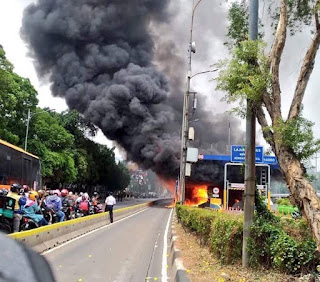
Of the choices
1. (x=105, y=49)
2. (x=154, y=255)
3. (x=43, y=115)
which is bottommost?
(x=154, y=255)

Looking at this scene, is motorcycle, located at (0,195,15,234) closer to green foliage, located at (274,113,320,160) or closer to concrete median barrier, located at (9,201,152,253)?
concrete median barrier, located at (9,201,152,253)

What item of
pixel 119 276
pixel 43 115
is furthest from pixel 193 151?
pixel 43 115

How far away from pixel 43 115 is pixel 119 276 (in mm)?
33659

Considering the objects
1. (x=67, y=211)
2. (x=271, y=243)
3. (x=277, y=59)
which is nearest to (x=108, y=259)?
(x=271, y=243)

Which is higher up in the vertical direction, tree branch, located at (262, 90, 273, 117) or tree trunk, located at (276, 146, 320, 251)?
tree branch, located at (262, 90, 273, 117)

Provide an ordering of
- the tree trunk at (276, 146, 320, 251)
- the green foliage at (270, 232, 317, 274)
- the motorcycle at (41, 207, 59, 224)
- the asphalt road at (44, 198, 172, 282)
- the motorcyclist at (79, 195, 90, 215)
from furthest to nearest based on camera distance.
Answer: the motorcyclist at (79, 195, 90, 215)
the motorcycle at (41, 207, 59, 224)
the asphalt road at (44, 198, 172, 282)
the green foliage at (270, 232, 317, 274)
the tree trunk at (276, 146, 320, 251)

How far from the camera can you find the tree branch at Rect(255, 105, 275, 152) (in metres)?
6.07

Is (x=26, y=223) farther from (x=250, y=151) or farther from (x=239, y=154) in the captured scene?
(x=239, y=154)

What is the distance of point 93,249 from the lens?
32.6 ft

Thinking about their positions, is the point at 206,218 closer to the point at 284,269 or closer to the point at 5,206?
the point at 284,269

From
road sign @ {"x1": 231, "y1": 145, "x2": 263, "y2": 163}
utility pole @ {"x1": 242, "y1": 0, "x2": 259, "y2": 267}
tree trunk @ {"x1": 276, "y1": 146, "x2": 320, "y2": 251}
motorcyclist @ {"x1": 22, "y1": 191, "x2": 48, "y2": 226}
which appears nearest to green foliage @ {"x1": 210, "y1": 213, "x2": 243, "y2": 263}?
utility pole @ {"x1": 242, "y1": 0, "x2": 259, "y2": 267}

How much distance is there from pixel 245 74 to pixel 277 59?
0.54m

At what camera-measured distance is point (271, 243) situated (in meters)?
5.91

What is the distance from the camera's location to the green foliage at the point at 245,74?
5860mm
